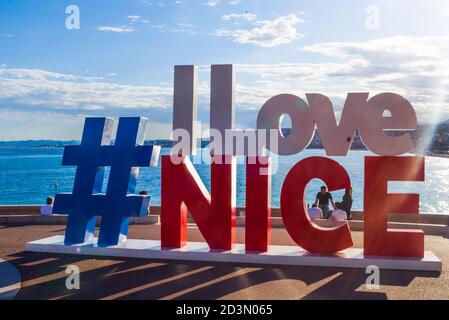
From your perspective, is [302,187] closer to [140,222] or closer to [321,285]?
[321,285]

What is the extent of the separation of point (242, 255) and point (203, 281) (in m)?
1.73

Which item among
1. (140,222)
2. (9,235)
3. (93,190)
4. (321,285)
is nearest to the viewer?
(321,285)

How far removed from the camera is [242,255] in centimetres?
1180

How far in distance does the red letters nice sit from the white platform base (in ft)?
0.97

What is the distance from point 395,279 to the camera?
34.3 feet

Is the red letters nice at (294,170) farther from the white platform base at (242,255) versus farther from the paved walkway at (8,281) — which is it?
the paved walkway at (8,281)

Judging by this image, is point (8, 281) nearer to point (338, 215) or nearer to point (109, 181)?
point (109, 181)

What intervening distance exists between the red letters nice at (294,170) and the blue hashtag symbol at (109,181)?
762 mm

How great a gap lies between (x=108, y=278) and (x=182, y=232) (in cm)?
262

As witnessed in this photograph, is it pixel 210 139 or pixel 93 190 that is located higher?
pixel 210 139

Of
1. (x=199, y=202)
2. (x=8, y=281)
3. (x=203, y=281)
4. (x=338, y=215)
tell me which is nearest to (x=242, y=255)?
(x=199, y=202)

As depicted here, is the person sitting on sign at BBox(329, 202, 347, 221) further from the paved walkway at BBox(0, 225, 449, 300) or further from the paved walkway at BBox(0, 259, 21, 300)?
the paved walkway at BBox(0, 259, 21, 300)

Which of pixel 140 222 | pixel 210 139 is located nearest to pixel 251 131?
pixel 210 139

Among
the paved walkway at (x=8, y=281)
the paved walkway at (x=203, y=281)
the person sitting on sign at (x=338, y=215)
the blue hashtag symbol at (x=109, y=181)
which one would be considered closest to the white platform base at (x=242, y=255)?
the paved walkway at (x=203, y=281)
